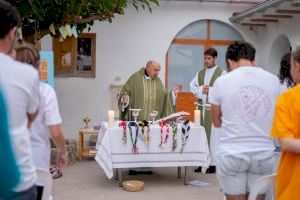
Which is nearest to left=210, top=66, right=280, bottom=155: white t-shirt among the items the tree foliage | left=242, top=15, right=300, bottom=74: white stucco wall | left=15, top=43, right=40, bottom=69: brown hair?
left=15, top=43, right=40, bottom=69: brown hair

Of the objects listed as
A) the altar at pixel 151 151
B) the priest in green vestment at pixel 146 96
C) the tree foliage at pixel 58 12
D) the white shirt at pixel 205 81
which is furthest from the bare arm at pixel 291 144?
the white shirt at pixel 205 81

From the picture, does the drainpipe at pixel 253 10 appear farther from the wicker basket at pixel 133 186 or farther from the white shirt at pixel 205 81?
the wicker basket at pixel 133 186

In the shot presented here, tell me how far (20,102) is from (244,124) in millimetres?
1498

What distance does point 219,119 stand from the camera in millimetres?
2934

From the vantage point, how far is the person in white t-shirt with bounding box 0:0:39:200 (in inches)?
63.8

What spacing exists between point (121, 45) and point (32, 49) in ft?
21.1

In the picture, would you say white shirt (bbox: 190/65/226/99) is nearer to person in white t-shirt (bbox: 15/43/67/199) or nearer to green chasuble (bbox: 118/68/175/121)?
green chasuble (bbox: 118/68/175/121)

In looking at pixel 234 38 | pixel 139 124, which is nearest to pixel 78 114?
pixel 234 38

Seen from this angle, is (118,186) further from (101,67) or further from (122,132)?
(101,67)

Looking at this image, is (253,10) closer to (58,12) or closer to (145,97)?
(145,97)

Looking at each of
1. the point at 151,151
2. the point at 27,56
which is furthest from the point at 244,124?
the point at 151,151

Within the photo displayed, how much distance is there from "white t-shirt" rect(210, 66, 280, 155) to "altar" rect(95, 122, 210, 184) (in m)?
2.47

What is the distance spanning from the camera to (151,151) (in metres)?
5.25

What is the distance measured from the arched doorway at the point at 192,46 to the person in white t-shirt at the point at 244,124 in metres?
6.32
